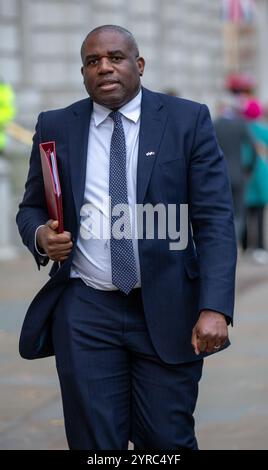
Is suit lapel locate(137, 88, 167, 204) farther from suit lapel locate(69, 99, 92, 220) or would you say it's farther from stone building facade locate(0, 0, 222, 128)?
stone building facade locate(0, 0, 222, 128)

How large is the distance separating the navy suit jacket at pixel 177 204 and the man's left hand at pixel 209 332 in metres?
0.03

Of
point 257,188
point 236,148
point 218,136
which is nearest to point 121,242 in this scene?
point 218,136

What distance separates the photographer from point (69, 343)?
3855mm

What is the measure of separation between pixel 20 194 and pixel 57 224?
10.2 metres

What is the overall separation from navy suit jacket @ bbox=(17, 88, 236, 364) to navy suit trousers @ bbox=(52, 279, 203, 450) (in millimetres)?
71

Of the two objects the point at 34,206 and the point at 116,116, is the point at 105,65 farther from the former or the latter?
the point at 34,206

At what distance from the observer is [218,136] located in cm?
1196

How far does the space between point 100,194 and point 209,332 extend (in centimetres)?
62

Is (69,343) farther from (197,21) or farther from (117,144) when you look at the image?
(197,21)

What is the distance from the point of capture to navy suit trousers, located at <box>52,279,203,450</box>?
3.83m

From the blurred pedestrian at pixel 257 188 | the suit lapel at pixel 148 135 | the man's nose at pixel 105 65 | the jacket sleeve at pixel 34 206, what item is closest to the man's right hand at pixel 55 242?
the jacket sleeve at pixel 34 206

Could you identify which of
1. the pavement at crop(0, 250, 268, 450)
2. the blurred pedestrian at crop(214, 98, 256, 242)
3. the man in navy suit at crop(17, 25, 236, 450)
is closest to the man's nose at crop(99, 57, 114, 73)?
the man in navy suit at crop(17, 25, 236, 450)

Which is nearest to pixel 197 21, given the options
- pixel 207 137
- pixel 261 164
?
pixel 261 164

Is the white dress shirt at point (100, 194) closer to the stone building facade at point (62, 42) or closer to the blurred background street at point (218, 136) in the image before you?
the blurred background street at point (218, 136)
